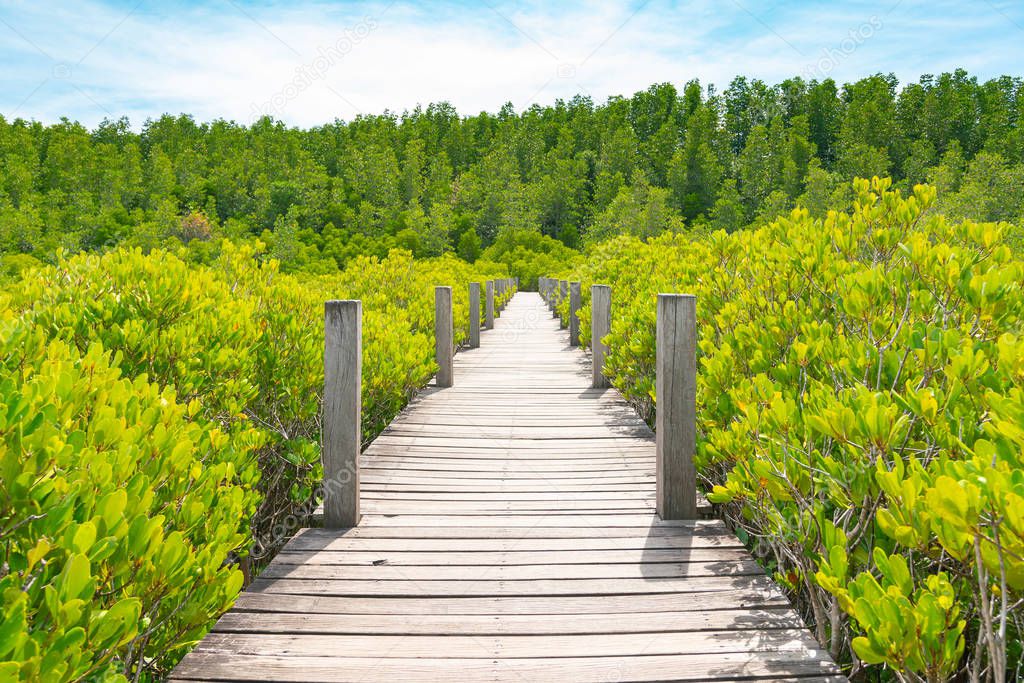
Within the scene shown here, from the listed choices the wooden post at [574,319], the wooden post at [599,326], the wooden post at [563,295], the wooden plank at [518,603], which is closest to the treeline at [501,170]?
the wooden post at [563,295]

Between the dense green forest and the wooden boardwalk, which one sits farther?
the wooden boardwalk

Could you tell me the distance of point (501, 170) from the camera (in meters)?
75.4

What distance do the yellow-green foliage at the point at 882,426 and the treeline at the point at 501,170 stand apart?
45.2 m

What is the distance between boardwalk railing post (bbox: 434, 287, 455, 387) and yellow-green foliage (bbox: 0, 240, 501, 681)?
2.47 meters

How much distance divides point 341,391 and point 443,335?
175 inches

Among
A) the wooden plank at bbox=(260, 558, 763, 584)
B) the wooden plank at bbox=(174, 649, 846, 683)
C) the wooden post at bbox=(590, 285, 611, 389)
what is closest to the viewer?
the wooden plank at bbox=(174, 649, 846, 683)

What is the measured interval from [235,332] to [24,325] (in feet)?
5.21

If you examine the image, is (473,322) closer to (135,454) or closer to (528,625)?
(528,625)

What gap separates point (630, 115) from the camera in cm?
10812

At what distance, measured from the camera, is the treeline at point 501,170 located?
58.8 meters

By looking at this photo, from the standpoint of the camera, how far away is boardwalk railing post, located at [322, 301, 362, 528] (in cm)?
347

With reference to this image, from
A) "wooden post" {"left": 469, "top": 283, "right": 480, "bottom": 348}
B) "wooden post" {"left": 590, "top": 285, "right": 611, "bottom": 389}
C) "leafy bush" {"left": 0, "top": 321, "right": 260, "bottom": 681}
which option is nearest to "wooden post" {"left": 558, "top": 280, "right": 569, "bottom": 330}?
"wooden post" {"left": 469, "top": 283, "right": 480, "bottom": 348}

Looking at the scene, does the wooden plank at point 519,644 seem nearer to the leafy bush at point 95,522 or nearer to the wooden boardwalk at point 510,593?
the wooden boardwalk at point 510,593

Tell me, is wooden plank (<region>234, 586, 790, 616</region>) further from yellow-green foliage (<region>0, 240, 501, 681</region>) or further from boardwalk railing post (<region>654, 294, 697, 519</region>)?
boardwalk railing post (<region>654, 294, 697, 519</region>)
